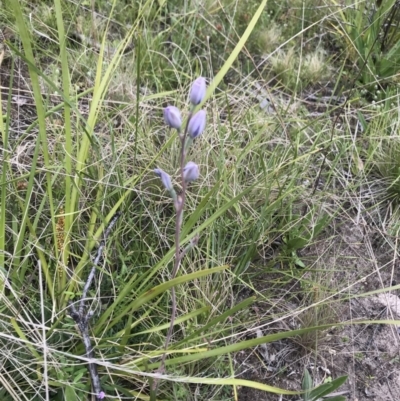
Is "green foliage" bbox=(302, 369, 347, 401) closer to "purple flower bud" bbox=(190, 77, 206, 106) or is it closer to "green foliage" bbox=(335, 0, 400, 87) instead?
"purple flower bud" bbox=(190, 77, 206, 106)

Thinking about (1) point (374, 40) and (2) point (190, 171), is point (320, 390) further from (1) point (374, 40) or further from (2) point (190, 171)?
(1) point (374, 40)

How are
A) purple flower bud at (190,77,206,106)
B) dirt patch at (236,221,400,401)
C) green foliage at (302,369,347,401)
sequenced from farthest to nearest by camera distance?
1. dirt patch at (236,221,400,401)
2. green foliage at (302,369,347,401)
3. purple flower bud at (190,77,206,106)

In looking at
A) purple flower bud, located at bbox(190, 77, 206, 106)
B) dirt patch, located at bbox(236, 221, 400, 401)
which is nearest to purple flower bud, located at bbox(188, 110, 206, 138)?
purple flower bud, located at bbox(190, 77, 206, 106)

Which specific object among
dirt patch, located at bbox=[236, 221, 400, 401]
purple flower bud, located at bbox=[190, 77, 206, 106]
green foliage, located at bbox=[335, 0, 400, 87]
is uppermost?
purple flower bud, located at bbox=[190, 77, 206, 106]

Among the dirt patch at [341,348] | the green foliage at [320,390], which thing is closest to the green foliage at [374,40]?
the dirt patch at [341,348]

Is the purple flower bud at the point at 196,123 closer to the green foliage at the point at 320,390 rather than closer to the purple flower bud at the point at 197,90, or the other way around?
the purple flower bud at the point at 197,90

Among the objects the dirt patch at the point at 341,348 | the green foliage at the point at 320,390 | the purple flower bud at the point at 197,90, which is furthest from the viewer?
the dirt patch at the point at 341,348

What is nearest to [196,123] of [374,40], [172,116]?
[172,116]

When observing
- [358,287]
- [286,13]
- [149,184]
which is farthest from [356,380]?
[286,13]
